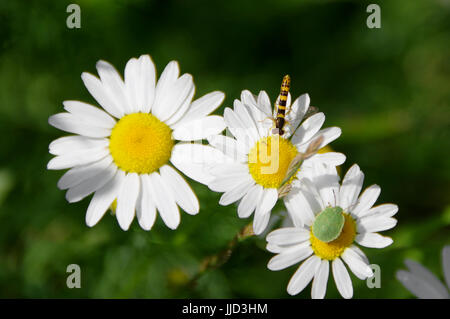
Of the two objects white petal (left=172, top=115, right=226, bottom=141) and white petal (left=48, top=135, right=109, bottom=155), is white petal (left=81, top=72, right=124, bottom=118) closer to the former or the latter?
white petal (left=48, top=135, right=109, bottom=155)

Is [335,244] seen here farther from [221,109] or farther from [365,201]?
[221,109]

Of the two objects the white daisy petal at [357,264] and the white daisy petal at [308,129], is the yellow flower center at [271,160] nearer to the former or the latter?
the white daisy petal at [308,129]

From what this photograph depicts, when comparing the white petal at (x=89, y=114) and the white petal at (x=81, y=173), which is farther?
the white petal at (x=89, y=114)

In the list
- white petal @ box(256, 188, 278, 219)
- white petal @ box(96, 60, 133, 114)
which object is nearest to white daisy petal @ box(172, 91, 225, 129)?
white petal @ box(96, 60, 133, 114)

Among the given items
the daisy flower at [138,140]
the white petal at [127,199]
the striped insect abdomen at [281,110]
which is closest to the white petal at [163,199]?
the daisy flower at [138,140]

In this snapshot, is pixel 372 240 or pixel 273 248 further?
pixel 372 240

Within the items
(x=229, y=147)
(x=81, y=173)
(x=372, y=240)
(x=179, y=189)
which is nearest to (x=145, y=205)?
(x=179, y=189)
